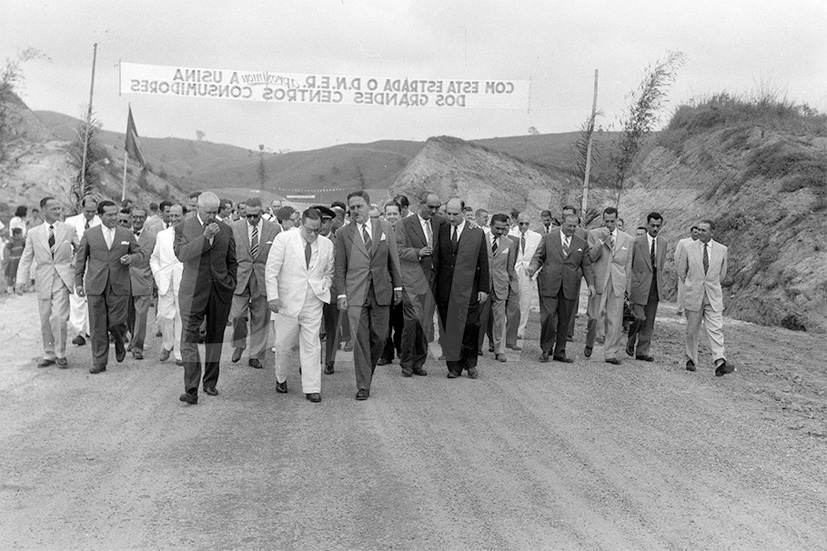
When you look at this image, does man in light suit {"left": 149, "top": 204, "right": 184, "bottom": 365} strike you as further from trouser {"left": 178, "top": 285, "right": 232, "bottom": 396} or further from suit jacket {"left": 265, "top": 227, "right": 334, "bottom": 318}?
suit jacket {"left": 265, "top": 227, "right": 334, "bottom": 318}

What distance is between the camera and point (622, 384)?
976cm

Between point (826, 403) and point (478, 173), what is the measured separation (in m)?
22.7

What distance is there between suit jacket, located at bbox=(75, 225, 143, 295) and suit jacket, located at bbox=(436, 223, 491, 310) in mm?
4230

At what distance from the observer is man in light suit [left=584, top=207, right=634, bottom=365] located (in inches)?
448

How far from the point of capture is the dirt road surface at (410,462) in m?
4.97

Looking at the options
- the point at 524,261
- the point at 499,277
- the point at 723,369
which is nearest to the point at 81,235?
the point at 499,277

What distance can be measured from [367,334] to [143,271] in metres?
4.22

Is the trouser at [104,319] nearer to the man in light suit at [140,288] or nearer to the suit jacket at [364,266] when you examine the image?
the man in light suit at [140,288]

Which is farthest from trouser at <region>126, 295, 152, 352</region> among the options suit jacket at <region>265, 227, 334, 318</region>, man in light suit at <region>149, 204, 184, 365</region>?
suit jacket at <region>265, 227, 334, 318</region>

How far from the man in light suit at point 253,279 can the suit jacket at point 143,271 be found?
1.52 meters

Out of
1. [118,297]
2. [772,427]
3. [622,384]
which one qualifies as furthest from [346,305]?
[772,427]

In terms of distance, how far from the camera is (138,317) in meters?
10.7

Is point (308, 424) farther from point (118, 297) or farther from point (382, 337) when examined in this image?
point (118, 297)

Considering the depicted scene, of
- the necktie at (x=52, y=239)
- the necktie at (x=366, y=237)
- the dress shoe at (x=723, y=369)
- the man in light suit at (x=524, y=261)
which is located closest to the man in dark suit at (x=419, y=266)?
the necktie at (x=366, y=237)
